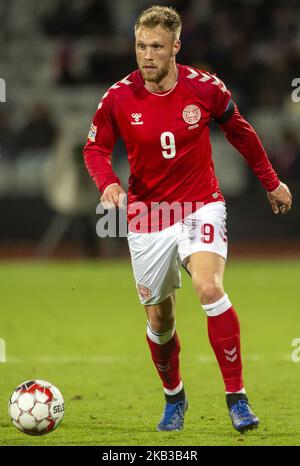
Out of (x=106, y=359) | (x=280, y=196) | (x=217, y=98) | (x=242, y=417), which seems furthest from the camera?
(x=106, y=359)

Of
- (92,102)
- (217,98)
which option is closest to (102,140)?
(217,98)

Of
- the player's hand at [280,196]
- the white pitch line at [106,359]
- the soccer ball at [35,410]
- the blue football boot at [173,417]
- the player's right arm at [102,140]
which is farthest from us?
the white pitch line at [106,359]

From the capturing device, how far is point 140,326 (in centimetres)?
997

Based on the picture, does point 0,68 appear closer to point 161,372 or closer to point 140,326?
point 140,326

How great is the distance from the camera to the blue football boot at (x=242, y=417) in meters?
5.27

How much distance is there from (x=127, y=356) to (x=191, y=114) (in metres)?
3.21

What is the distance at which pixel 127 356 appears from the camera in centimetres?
835

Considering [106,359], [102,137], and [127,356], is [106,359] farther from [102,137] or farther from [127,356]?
[102,137]

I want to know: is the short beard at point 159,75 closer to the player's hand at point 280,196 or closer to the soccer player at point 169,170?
the soccer player at point 169,170

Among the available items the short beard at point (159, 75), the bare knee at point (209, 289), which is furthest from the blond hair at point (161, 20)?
the bare knee at point (209, 289)

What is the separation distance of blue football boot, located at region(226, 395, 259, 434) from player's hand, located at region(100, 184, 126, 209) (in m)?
1.16

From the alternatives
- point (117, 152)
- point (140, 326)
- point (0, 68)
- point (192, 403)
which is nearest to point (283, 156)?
point (117, 152)

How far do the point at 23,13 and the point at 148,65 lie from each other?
14.4m

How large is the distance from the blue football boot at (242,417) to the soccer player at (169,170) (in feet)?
0.10
